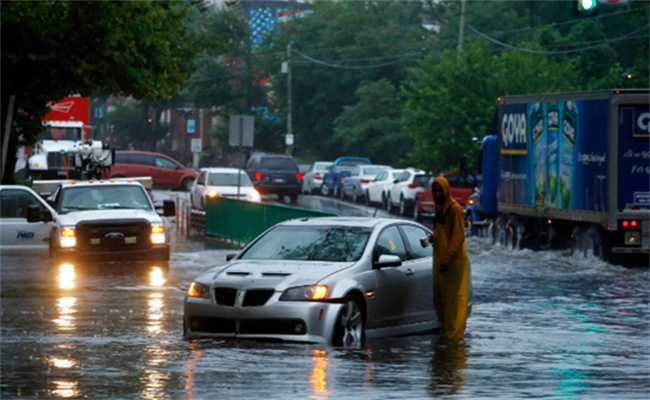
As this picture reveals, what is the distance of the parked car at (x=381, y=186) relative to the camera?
46144 mm

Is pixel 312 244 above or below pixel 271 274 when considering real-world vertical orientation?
above

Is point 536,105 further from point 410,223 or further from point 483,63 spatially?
point 483,63

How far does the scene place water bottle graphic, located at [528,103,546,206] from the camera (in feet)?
85.9

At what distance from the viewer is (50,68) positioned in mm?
28797

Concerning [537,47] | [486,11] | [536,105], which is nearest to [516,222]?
[536,105]

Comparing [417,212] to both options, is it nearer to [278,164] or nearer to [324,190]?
[278,164]

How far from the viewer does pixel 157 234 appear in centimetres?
2192

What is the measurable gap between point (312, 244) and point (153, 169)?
1696 inches

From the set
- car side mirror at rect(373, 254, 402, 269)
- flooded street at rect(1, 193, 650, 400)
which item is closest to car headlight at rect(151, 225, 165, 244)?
flooded street at rect(1, 193, 650, 400)

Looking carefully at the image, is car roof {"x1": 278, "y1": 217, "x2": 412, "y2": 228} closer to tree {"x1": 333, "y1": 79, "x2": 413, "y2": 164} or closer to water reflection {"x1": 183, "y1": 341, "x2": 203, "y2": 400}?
water reflection {"x1": 183, "y1": 341, "x2": 203, "y2": 400}

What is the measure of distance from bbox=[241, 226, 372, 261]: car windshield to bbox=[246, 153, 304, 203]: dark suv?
3775cm

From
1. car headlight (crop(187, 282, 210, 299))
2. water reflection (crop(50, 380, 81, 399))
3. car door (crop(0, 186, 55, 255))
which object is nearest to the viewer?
water reflection (crop(50, 380, 81, 399))

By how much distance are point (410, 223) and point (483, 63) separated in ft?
117

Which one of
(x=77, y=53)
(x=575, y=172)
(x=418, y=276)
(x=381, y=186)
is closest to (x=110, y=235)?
(x=77, y=53)
